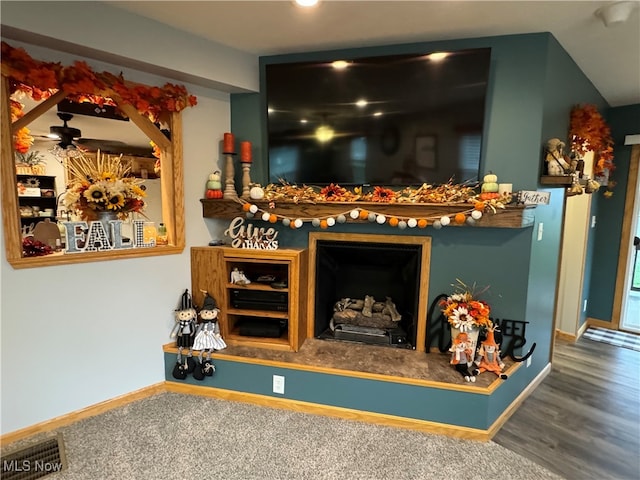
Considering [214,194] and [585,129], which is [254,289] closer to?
[214,194]

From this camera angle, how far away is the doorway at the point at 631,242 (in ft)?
12.2

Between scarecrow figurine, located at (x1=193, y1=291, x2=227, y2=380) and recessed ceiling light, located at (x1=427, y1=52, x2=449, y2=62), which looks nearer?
recessed ceiling light, located at (x1=427, y1=52, x2=449, y2=62)

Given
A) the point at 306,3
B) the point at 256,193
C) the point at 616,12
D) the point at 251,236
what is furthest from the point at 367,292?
the point at 616,12

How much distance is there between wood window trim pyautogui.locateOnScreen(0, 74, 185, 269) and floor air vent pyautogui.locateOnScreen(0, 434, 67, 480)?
1042mm

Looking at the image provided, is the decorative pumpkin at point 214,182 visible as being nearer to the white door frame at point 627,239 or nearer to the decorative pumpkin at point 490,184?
the decorative pumpkin at point 490,184

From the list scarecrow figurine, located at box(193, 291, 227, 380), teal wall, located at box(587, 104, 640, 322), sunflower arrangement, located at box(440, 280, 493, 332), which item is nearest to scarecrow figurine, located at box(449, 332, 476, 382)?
sunflower arrangement, located at box(440, 280, 493, 332)

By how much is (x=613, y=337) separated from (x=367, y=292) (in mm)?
3052

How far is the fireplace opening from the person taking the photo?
8.83 ft

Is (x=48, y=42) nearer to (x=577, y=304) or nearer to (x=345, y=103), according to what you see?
(x=345, y=103)

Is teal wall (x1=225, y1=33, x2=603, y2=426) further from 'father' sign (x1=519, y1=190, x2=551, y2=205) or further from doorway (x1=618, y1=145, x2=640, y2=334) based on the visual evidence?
doorway (x1=618, y1=145, x2=640, y2=334)

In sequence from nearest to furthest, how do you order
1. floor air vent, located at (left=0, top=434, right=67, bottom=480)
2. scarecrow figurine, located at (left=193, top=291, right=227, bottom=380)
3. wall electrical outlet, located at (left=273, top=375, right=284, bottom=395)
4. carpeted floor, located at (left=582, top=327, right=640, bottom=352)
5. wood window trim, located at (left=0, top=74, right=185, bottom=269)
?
floor air vent, located at (left=0, top=434, right=67, bottom=480)
wood window trim, located at (left=0, top=74, right=185, bottom=269)
wall electrical outlet, located at (left=273, top=375, right=284, bottom=395)
scarecrow figurine, located at (left=193, top=291, right=227, bottom=380)
carpeted floor, located at (left=582, top=327, right=640, bottom=352)

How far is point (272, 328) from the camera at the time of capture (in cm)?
269

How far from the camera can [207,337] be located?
2.51 meters

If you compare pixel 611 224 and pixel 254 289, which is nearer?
pixel 254 289
